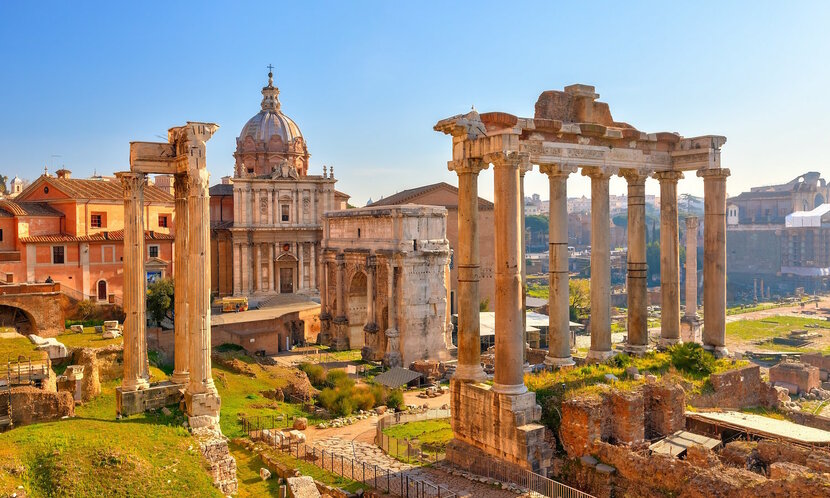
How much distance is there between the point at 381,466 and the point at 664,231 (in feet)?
35.0

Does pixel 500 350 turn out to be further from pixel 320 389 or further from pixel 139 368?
pixel 320 389

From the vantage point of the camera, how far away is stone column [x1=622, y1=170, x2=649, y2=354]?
19.7m

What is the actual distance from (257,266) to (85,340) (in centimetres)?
2166

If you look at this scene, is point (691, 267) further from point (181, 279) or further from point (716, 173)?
point (181, 279)

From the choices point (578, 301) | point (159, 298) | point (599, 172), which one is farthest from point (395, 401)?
point (578, 301)

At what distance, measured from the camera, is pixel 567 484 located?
14.4 meters

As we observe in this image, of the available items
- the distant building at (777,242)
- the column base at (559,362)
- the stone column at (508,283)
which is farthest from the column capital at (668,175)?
the distant building at (777,242)

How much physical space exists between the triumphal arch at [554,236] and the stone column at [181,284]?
6320 mm

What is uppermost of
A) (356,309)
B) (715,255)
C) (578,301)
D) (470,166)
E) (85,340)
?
(470,166)

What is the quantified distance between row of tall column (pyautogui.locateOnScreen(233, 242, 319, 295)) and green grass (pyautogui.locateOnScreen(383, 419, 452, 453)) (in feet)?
97.5

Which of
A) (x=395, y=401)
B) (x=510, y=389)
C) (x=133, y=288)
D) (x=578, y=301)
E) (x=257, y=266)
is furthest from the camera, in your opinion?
(x=578, y=301)

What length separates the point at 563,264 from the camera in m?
17.9

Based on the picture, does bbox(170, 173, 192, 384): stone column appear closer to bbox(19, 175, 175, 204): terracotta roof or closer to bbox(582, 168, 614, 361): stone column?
bbox(582, 168, 614, 361): stone column

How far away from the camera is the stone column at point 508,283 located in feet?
48.8
